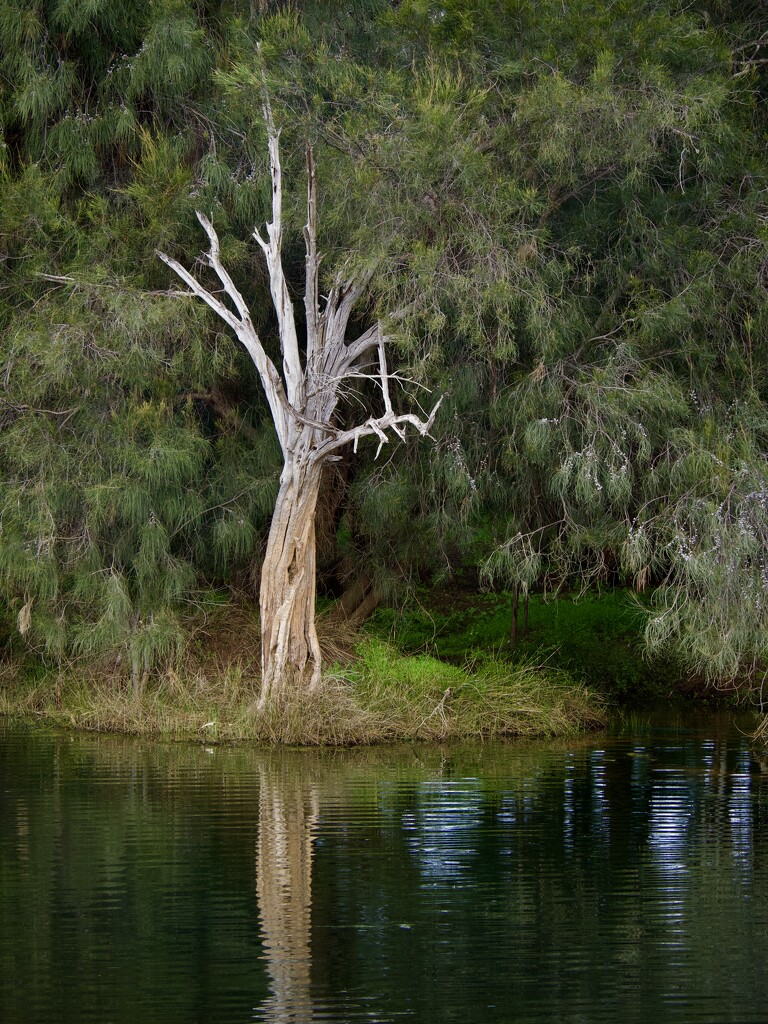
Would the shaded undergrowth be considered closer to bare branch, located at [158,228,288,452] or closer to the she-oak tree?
the she-oak tree

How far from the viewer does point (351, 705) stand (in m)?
14.5

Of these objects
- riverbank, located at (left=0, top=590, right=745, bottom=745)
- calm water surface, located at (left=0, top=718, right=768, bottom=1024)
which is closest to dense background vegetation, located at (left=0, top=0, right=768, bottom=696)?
riverbank, located at (left=0, top=590, right=745, bottom=745)

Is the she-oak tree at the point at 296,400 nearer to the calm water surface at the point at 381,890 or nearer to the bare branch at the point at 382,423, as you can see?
the bare branch at the point at 382,423

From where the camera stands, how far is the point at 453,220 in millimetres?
14312

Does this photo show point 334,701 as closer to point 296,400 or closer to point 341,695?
point 341,695

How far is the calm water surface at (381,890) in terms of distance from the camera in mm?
6320

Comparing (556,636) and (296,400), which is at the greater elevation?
(296,400)

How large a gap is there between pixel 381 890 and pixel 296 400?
7788 mm

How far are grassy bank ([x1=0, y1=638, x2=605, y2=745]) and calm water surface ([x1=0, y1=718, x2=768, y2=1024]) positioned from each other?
3.93 ft

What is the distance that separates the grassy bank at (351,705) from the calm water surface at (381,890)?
47.2 inches

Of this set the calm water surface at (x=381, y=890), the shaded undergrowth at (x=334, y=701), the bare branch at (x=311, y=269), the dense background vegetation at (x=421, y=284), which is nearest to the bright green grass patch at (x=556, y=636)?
the shaded undergrowth at (x=334, y=701)

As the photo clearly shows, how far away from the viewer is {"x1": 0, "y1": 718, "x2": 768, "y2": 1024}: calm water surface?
6.32 metres

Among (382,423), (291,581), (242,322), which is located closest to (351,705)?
(291,581)

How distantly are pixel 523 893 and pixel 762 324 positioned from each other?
8.35 m
